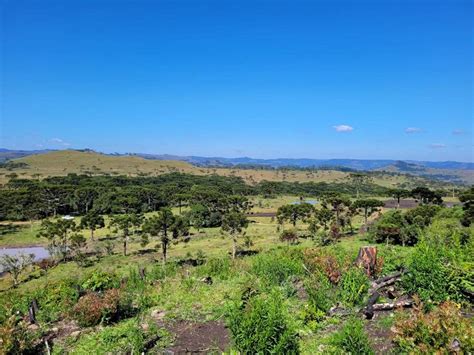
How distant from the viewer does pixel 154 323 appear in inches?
349

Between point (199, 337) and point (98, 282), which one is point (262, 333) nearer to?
point (199, 337)

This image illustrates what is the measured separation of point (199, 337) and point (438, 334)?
4.85m

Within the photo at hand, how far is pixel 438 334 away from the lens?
546cm

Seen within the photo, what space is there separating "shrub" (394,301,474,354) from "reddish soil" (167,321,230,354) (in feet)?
11.5

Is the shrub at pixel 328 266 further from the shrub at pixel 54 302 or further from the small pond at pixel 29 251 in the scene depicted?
the small pond at pixel 29 251

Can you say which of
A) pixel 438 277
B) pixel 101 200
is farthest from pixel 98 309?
pixel 101 200

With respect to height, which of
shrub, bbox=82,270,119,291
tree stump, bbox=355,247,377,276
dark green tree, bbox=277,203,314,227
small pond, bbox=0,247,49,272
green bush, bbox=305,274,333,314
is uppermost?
tree stump, bbox=355,247,377,276

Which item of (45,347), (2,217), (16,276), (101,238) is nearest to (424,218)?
(45,347)

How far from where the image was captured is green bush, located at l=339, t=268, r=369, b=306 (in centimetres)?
855

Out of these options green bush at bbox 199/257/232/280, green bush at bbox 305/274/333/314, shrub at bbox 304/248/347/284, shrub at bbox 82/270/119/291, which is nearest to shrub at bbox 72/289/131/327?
shrub at bbox 82/270/119/291

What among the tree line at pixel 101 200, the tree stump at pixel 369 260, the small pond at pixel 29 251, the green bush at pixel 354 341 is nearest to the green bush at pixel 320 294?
the tree stump at pixel 369 260

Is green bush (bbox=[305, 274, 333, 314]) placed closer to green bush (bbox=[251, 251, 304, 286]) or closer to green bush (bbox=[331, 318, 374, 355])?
green bush (bbox=[251, 251, 304, 286])

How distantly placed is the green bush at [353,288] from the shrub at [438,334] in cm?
244

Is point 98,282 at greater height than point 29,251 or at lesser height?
greater
